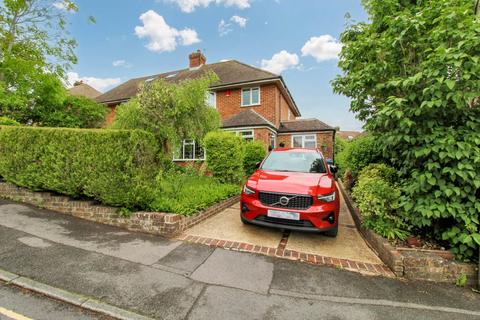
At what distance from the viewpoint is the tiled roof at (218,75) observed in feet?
47.3

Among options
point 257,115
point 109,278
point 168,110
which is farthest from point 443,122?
point 257,115

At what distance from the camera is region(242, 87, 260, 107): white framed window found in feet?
46.7

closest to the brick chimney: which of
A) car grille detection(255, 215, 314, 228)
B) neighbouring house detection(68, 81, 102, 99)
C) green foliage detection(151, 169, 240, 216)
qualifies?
green foliage detection(151, 169, 240, 216)

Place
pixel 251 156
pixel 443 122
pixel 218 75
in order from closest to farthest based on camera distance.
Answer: pixel 443 122
pixel 251 156
pixel 218 75

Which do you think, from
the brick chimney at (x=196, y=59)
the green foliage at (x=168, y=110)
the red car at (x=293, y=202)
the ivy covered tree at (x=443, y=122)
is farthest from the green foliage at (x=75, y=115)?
the ivy covered tree at (x=443, y=122)

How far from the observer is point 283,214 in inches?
140

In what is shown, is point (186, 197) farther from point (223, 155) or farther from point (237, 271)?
point (237, 271)

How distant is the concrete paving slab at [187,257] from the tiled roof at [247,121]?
9.69 meters

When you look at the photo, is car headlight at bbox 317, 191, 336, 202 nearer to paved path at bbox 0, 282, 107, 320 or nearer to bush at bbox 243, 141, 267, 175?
paved path at bbox 0, 282, 107, 320

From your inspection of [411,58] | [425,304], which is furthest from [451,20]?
[425,304]

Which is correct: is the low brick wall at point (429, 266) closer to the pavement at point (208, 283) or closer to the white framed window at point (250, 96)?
the pavement at point (208, 283)

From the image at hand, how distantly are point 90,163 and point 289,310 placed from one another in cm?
435

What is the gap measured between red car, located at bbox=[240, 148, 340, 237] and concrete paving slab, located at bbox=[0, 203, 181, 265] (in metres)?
1.56

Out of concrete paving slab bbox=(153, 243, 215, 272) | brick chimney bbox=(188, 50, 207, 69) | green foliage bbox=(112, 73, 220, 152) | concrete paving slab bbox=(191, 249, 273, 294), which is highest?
brick chimney bbox=(188, 50, 207, 69)
